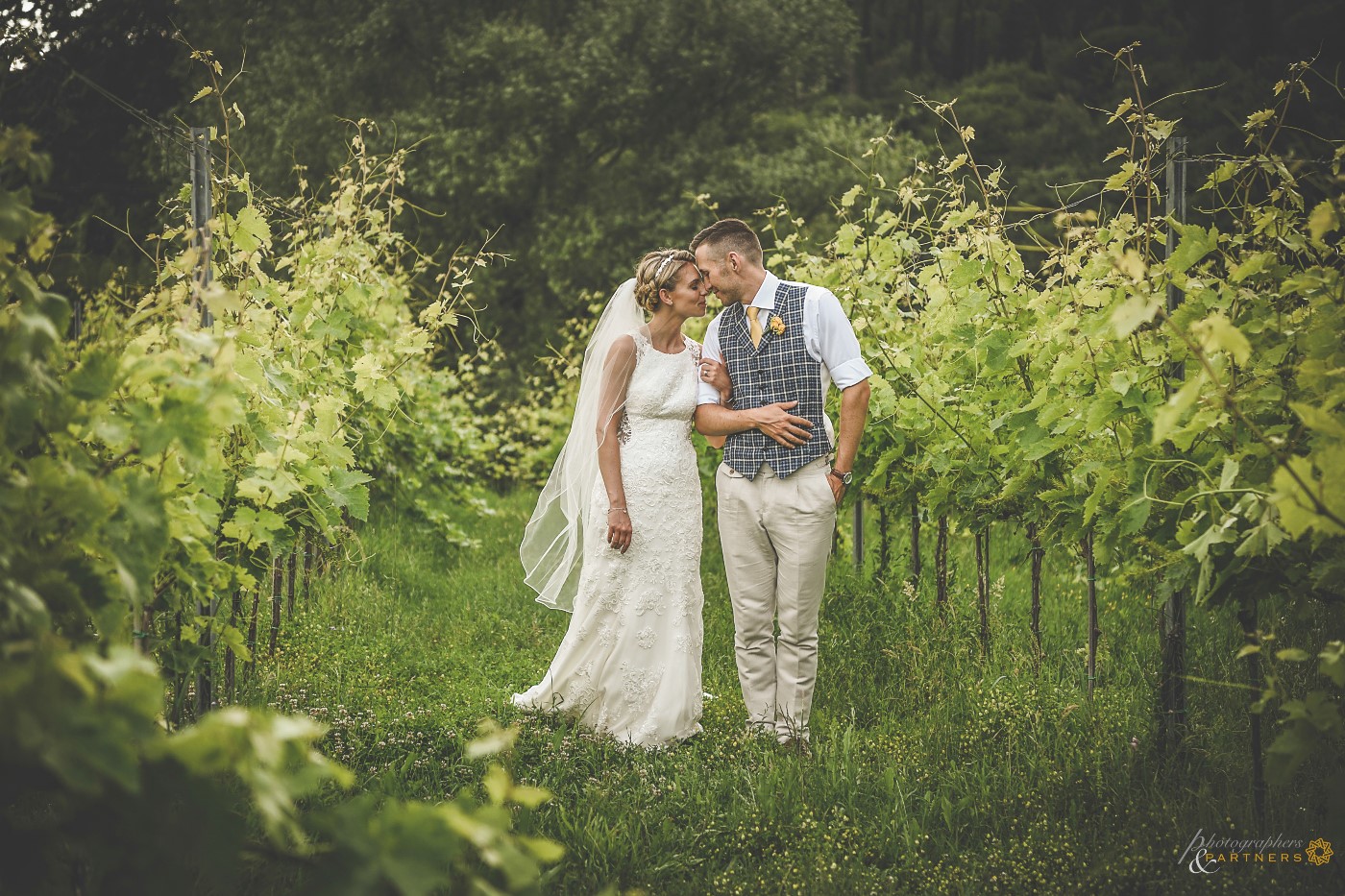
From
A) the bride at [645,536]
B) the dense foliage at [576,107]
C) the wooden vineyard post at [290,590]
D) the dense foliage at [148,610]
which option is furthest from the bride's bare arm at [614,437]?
the dense foliage at [576,107]

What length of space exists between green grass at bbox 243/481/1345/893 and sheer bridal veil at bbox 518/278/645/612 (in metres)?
0.59

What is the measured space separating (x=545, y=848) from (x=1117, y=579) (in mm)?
2397

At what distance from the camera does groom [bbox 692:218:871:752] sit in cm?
394

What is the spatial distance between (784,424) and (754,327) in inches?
17.4

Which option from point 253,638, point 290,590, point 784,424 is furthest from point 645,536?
point 290,590

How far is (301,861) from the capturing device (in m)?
1.45

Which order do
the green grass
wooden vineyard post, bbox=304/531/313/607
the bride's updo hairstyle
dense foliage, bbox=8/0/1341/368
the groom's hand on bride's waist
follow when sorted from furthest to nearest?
1. dense foliage, bbox=8/0/1341/368
2. wooden vineyard post, bbox=304/531/313/607
3. the bride's updo hairstyle
4. the groom's hand on bride's waist
5. the green grass

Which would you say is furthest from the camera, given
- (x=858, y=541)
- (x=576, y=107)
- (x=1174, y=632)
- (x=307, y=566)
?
(x=576, y=107)

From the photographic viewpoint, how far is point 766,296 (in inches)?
159

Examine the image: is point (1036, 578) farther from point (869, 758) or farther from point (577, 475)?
point (577, 475)

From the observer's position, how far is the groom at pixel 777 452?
3.94m

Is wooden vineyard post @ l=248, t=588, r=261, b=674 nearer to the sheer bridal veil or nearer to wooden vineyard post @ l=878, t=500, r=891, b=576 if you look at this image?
the sheer bridal veil

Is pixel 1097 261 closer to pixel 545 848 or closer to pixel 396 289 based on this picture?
pixel 545 848

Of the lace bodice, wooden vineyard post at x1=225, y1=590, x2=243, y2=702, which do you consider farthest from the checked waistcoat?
wooden vineyard post at x1=225, y1=590, x2=243, y2=702
